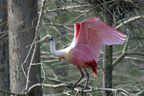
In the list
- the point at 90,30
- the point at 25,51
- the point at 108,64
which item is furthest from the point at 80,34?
the point at 108,64

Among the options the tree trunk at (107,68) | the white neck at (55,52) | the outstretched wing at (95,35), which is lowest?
the tree trunk at (107,68)

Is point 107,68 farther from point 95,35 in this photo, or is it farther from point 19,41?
point 19,41

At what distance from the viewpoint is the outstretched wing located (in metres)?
4.45

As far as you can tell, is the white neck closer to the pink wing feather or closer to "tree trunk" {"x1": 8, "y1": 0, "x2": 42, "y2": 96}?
the pink wing feather

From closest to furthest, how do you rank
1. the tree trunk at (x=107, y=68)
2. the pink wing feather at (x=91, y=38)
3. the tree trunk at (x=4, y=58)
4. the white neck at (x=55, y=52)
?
the white neck at (x=55, y=52) → the pink wing feather at (x=91, y=38) → the tree trunk at (x=4, y=58) → the tree trunk at (x=107, y=68)

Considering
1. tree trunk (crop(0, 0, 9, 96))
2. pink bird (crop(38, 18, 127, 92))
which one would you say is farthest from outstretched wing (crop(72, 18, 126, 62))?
tree trunk (crop(0, 0, 9, 96))

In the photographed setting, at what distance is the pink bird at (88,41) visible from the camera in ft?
14.7

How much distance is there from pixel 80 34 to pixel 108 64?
65.9 inches

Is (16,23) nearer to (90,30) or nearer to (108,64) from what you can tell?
(90,30)

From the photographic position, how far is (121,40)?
442 centimetres

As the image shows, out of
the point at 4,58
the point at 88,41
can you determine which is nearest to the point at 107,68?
the point at 88,41

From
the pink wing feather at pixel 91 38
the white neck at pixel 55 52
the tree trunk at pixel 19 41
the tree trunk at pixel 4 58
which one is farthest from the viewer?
the tree trunk at pixel 4 58

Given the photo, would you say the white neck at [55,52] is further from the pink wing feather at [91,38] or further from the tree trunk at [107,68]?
the tree trunk at [107,68]

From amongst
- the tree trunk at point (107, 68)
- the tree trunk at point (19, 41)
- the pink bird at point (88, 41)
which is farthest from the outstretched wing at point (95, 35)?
the tree trunk at point (107, 68)
